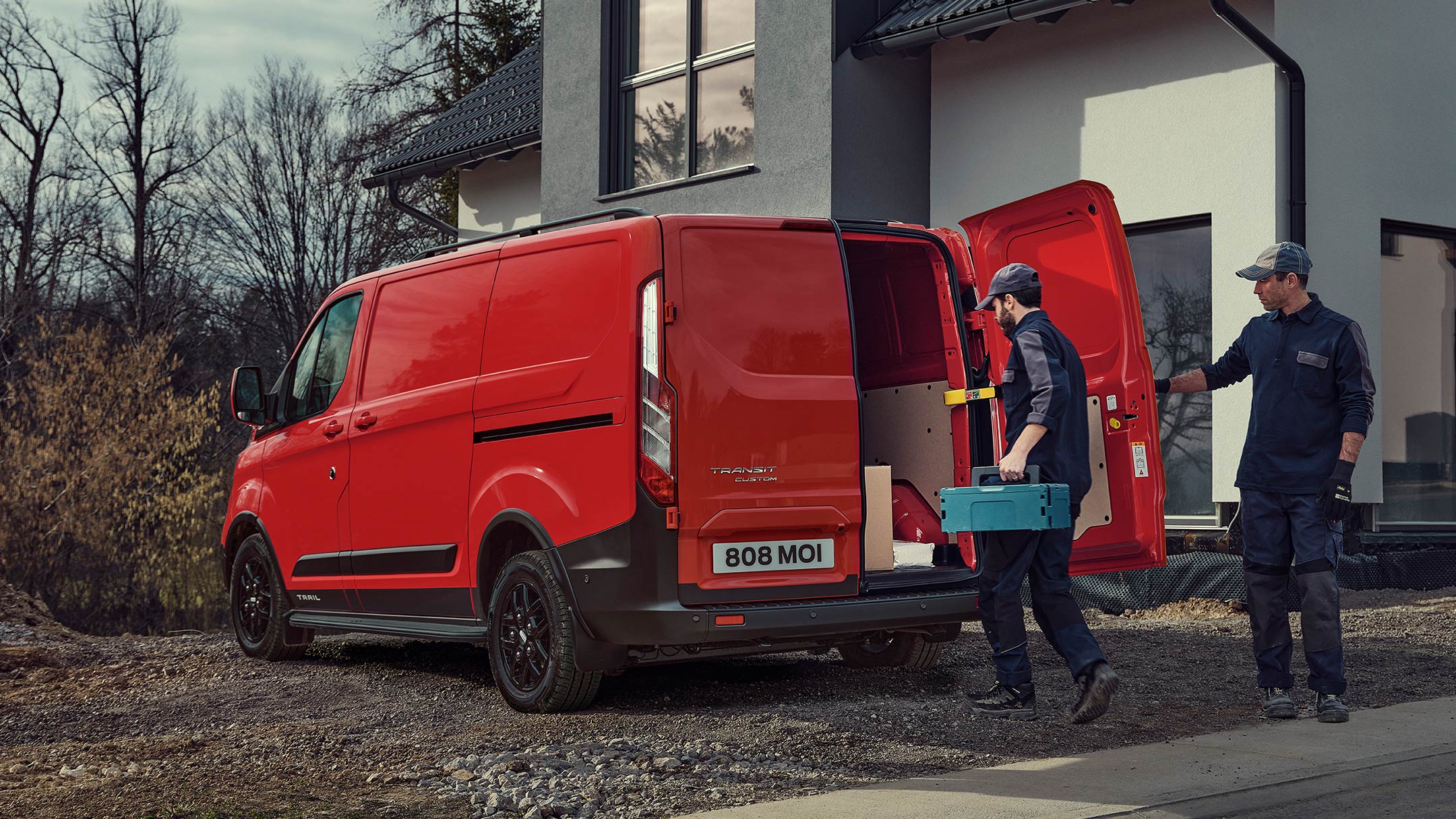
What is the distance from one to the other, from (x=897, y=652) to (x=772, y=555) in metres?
1.84

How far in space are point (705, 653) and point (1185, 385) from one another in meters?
2.65

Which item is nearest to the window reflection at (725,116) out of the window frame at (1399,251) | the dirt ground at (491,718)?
Result: the window frame at (1399,251)

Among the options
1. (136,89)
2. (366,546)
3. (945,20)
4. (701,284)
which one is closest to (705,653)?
(701,284)

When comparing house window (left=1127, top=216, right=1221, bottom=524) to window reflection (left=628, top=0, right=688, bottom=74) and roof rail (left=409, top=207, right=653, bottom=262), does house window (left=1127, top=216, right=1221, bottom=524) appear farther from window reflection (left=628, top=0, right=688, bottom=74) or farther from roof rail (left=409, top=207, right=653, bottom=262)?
roof rail (left=409, top=207, right=653, bottom=262)

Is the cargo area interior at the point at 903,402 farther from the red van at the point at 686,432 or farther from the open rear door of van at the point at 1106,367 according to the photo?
the open rear door of van at the point at 1106,367

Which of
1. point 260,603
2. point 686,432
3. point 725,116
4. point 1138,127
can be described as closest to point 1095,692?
point 686,432

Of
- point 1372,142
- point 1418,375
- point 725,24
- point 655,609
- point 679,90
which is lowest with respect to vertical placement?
point 655,609

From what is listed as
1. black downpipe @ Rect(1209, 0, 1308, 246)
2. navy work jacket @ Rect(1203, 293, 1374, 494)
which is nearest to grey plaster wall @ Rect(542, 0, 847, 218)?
black downpipe @ Rect(1209, 0, 1308, 246)

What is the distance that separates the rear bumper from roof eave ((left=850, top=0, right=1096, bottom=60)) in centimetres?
610

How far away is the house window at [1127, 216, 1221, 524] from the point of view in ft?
36.0

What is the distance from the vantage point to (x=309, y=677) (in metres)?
8.19

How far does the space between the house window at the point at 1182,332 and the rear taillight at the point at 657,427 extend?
6.06 meters

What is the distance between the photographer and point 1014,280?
260 inches

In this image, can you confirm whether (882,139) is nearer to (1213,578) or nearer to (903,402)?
(1213,578)
